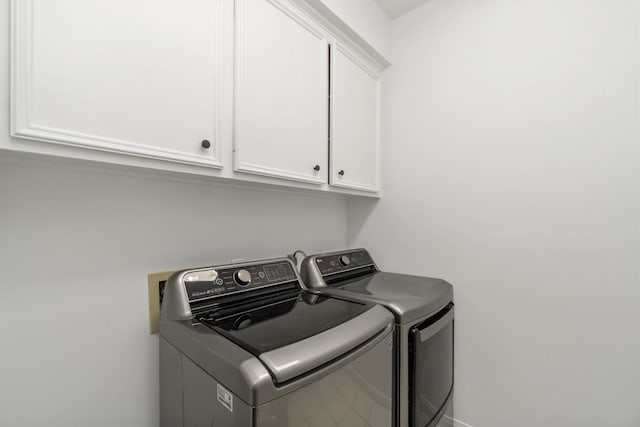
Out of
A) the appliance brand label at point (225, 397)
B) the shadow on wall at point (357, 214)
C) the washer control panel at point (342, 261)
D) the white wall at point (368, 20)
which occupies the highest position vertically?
the white wall at point (368, 20)

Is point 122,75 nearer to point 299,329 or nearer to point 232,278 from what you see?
point 232,278

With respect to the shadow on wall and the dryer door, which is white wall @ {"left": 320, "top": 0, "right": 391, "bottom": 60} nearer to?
the shadow on wall

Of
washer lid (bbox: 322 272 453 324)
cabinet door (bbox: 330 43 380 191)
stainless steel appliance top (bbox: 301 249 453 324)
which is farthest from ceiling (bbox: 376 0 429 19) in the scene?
washer lid (bbox: 322 272 453 324)

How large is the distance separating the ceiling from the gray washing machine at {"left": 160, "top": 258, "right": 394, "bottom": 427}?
1.70 m

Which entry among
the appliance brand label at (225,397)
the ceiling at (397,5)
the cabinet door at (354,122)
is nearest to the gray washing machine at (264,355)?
the appliance brand label at (225,397)

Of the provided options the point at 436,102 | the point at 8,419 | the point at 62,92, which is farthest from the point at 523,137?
the point at 8,419

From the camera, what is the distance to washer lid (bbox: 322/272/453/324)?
100 centimetres

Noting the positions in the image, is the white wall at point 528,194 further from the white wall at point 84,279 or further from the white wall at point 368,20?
the white wall at point 84,279

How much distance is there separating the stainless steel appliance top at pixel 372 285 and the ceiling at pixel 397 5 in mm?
1513

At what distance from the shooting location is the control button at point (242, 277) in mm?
1013

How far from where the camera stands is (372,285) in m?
1.29

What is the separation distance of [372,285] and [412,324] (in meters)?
0.31

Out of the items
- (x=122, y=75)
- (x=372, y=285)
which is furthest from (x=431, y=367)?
(x=122, y=75)

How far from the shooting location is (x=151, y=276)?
100 cm
